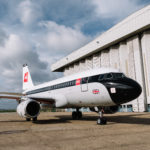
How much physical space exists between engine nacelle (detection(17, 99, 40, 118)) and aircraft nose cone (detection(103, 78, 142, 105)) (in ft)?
19.1

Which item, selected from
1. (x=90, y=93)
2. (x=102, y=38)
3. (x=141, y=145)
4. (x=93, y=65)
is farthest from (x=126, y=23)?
(x=141, y=145)

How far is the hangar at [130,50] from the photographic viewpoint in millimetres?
28156

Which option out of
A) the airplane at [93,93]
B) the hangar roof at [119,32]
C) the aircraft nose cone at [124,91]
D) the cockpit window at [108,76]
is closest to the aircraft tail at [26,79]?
the airplane at [93,93]

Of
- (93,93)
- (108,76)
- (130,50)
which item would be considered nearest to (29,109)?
(93,93)

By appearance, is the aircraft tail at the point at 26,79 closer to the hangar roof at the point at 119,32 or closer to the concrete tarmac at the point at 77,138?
the concrete tarmac at the point at 77,138

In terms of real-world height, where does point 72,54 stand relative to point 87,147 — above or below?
above

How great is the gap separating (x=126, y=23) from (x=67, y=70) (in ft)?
86.3

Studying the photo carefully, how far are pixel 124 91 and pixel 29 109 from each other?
723 centimetres

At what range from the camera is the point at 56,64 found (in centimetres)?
5822

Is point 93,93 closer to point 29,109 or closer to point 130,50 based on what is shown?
point 29,109

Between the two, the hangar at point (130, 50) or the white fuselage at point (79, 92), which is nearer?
the white fuselage at point (79, 92)

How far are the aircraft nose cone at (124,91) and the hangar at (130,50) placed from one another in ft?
65.9

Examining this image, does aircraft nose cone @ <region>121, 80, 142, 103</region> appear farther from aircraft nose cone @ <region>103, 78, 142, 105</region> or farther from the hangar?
the hangar

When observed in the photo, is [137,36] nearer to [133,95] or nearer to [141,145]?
[133,95]
